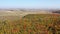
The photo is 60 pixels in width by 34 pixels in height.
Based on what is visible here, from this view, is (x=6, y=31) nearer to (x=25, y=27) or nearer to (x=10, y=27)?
(x=10, y=27)

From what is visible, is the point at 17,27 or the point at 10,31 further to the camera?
the point at 17,27

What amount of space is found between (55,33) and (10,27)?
2.69 meters

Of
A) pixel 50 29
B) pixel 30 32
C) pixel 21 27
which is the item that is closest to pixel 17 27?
pixel 21 27

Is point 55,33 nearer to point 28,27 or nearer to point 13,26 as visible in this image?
point 28,27

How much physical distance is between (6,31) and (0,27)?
0.64 meters

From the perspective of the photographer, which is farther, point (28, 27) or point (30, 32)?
point (28, 27)

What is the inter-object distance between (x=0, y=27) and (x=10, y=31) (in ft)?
2.32

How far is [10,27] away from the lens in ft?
32.0

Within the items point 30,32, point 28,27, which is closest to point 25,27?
point 28,27

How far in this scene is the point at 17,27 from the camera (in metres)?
9.88

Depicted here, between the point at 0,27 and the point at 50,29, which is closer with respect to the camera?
the point at 0,27

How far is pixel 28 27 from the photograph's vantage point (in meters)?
9.99

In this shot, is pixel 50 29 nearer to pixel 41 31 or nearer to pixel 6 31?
pixel 41 31

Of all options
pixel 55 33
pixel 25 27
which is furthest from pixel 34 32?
pixel 55 33
